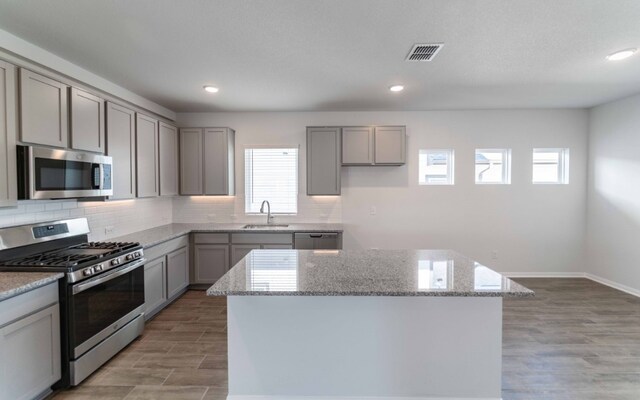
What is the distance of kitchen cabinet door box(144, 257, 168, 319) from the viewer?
11.0 ft

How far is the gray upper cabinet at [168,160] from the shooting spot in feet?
13.6

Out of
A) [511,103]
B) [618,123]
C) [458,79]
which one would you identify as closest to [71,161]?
[458,79]

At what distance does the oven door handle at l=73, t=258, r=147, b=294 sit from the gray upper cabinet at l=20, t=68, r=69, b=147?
1.12 metres

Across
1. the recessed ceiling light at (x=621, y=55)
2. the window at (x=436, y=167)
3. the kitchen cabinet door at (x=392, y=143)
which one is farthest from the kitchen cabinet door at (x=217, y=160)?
the recessed ceiling light at (x=621, y=55)

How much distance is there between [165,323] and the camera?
3.40m

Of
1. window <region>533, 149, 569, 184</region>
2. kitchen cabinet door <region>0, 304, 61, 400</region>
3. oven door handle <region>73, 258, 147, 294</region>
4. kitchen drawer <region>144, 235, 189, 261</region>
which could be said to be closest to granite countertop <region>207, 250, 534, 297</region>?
oven door handle <region>73, 258, 147, 294</region>

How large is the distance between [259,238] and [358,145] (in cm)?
194

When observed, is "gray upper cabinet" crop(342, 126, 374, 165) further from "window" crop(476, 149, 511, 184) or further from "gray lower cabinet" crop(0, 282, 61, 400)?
"gray lower cabinet" crop(0, 282, 61, 400)

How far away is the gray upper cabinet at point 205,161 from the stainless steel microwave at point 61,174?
1.58 m

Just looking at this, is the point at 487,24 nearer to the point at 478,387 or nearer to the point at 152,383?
the point at 478,387

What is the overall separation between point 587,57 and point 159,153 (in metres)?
4.73

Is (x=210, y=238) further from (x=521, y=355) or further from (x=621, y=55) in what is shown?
(x=621, y=55)

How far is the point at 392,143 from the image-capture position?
15.1 ft

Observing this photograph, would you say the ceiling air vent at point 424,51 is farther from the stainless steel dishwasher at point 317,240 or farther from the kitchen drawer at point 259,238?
the kitchen drawer at point 259,238
